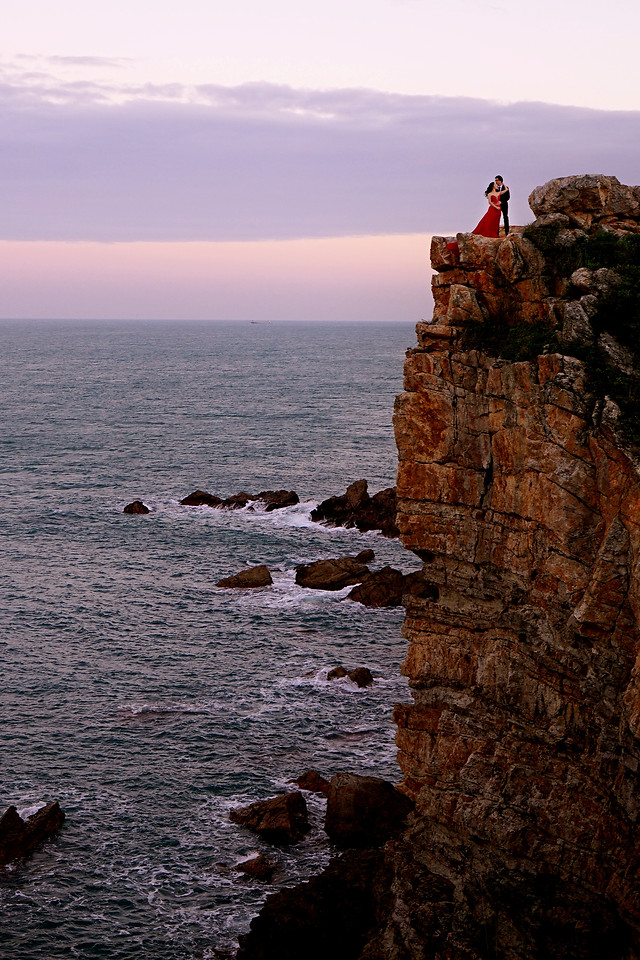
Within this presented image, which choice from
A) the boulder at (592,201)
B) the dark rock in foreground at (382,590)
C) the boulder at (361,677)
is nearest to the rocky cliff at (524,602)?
the boulder at (592,201)

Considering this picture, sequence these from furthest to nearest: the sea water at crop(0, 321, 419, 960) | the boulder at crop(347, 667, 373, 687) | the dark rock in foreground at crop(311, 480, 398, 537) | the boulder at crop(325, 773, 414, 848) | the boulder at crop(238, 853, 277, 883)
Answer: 1. the dark rock in foreground at crop(311, 480, 398, 537)
2. the boulder at crop(347, 667, 373, 687)
3. the boulder at crop(325, 773, 414, 848)
4. the boulder at crop(238, 853, 277, 883)
5. the sea water at crop(0, 321, 419, 960)

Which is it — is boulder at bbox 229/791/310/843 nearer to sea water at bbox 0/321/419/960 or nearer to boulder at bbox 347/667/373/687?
sea water at bbox 0/321/419/960

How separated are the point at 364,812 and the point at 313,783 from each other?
16.5 feet

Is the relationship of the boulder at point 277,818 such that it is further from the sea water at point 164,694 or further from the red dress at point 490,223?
the red dress at point 490,223

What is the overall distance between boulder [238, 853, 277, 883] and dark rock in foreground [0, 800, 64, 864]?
9.03 m

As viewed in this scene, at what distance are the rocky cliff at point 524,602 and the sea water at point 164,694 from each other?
27.2ft

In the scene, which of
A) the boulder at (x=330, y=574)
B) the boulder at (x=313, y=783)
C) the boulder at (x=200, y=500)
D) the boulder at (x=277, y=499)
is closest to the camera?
the boulder at (x=313, y=783)

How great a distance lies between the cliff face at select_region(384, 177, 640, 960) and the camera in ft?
94.2

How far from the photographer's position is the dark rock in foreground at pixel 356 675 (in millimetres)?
57031

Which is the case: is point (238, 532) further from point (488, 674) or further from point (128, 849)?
point (488, 674)

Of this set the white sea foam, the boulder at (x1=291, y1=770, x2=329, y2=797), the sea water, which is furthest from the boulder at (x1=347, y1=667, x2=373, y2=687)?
the white sea foam

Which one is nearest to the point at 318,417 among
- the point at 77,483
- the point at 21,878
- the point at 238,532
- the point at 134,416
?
the point at 134,416

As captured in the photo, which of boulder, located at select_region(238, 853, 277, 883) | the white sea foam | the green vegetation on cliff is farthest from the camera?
the white sea foam

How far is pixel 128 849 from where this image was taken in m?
42.7
